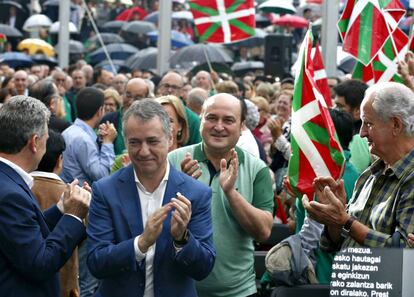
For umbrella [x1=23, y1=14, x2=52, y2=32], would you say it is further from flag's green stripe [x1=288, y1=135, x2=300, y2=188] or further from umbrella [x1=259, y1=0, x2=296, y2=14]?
flag's green stripe [x1=288, y1=135, x2=300, y2=188]

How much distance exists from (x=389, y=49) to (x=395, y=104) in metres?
4.95

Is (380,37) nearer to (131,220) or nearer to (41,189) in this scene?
(41,189)

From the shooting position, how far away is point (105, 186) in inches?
243

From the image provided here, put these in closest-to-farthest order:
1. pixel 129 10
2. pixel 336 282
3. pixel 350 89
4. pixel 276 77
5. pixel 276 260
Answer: pixel 336 282
pixel 276 260
pixel 350 89
pixel 276 77
pixel 129 10

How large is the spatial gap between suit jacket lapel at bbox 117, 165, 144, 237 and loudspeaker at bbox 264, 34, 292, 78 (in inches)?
702

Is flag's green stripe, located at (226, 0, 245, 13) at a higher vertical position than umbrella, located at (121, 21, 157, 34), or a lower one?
higher

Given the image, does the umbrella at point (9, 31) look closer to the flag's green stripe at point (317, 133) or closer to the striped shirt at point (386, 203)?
the flag's green stripe at point (317, 133)

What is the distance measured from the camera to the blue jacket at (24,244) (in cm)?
589

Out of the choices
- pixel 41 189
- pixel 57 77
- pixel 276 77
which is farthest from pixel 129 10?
pixel 41 189

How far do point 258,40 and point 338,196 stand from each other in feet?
91.6

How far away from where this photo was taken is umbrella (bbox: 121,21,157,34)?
36062 millimetres

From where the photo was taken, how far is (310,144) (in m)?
7.65

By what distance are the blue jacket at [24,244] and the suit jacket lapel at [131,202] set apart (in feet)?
0.98

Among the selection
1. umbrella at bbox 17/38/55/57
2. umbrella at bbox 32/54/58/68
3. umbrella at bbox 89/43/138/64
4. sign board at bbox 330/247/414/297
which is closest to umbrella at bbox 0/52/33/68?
umbrella at bbox 32/54/58/68
